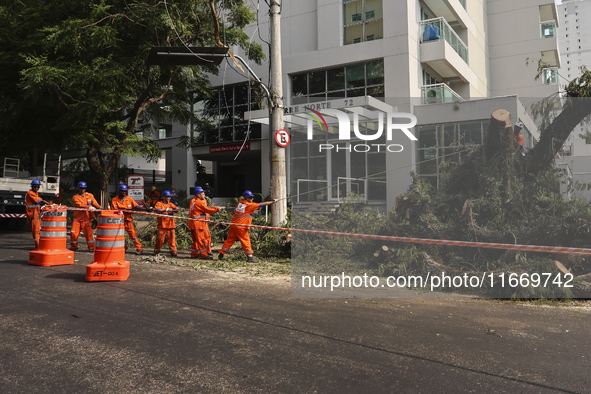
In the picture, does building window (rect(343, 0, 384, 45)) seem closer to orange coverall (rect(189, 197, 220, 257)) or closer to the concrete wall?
orange coverall (rect(189, 197, 220, 257))

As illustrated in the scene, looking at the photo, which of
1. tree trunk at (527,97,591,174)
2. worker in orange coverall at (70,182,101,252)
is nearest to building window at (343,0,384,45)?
tree trunk at (527,97,591,174)

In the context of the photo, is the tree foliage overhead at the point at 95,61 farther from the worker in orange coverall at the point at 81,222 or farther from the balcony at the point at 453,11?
the balcony at the point at 453,11

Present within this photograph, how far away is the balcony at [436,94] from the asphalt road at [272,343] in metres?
13.4

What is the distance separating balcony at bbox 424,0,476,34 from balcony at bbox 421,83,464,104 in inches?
195

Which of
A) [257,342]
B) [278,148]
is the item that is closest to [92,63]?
[278,148]

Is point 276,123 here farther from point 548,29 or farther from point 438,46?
point 548,29

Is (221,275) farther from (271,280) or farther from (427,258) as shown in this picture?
(427,258)

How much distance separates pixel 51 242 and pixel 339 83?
1436cm

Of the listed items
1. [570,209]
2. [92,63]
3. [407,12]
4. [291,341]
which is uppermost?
[407,12]

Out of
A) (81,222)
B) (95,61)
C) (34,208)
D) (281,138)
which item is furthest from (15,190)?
(281,138)

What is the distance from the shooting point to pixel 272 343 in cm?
428

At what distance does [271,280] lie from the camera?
7.89 meters

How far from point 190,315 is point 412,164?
20.6 ft

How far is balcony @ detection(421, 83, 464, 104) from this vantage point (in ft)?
59.8
